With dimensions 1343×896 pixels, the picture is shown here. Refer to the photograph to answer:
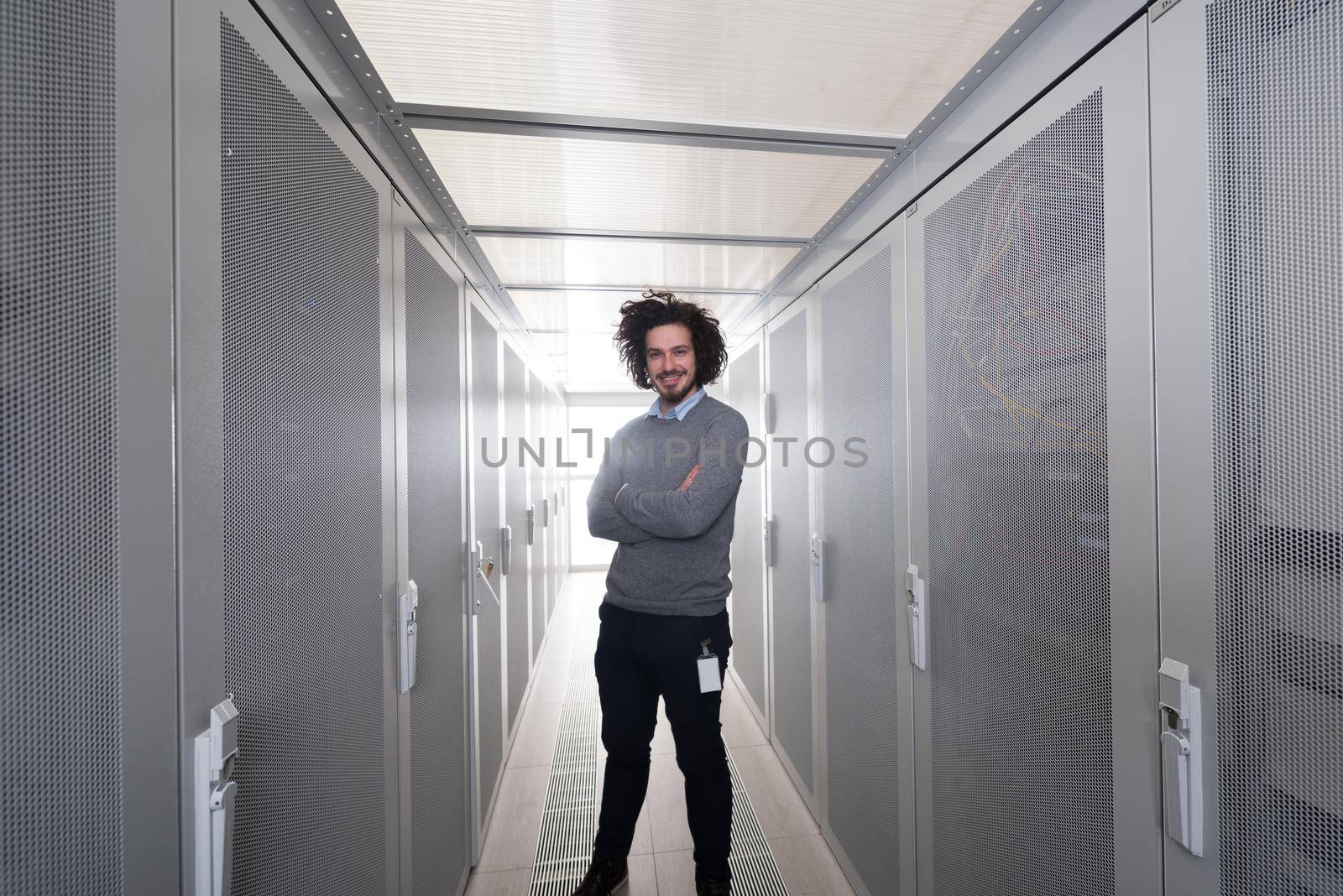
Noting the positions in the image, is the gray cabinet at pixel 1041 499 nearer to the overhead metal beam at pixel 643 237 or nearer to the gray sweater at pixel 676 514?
the gray sweater at pixel 676 514

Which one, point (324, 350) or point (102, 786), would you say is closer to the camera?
point (102, 786)

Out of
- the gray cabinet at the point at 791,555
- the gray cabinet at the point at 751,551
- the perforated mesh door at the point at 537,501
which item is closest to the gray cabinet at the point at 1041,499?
the gray cabinet at the point at 791,555

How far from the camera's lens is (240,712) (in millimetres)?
732

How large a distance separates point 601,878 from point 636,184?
87.8 inches

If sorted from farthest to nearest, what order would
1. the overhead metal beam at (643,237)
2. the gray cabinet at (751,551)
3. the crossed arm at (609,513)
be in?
1. the gray cabinet at (751,551)
2. the overhead metal beam at (643,237)
3. the crossed arm at (609,513)

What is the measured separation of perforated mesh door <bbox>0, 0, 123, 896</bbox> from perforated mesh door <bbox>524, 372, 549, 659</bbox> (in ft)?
8.93

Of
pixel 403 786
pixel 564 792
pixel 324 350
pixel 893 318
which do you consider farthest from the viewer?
pixel 564 792

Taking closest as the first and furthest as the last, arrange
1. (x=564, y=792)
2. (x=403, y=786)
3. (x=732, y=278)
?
(x=403, y=786) < (x=564, y=792) < (x=732, y=278)

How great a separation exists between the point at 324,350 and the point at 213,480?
0.36m

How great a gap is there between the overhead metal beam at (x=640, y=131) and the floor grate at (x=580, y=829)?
7.50 ft

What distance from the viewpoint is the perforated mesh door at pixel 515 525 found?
2.69 meters

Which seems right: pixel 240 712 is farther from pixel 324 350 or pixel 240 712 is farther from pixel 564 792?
pixel 564 792

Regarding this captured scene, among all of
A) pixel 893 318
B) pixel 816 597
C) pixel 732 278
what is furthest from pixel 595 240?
pixel 816 597

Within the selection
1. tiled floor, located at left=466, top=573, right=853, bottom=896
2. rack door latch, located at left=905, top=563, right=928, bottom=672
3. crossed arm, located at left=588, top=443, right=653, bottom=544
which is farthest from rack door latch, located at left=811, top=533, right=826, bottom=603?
tiled floor, located at left=466, top=573, right=853, bottom=896
